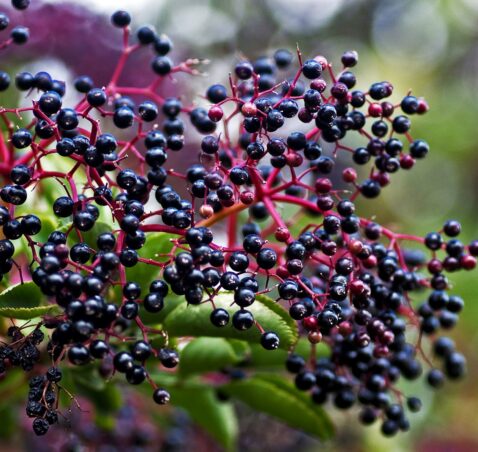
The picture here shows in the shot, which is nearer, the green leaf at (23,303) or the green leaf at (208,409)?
the green leaf at (23,303)

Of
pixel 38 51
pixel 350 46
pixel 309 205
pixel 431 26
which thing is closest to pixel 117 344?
pixel 309 205

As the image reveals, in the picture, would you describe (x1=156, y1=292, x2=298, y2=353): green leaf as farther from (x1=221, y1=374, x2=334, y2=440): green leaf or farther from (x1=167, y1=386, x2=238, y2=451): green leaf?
(x1=167, y1=386, x2=238, y2=451): green leaf

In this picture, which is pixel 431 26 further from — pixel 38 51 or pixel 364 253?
pixel 364 253

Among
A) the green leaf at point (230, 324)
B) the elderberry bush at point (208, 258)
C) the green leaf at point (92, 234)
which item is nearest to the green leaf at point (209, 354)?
the elderberry bush at point (208, 258)

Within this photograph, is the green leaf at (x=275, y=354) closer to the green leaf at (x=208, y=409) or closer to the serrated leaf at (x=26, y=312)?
the green leaf at (x=208, y=409)

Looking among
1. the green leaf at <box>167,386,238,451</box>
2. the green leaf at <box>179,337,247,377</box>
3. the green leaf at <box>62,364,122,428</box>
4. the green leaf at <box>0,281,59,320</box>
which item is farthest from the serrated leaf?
the green leaf at <box>167,386,238,451</box>

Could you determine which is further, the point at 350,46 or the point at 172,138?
the point at 350,46

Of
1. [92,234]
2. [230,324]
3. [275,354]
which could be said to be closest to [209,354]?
[275,354]
